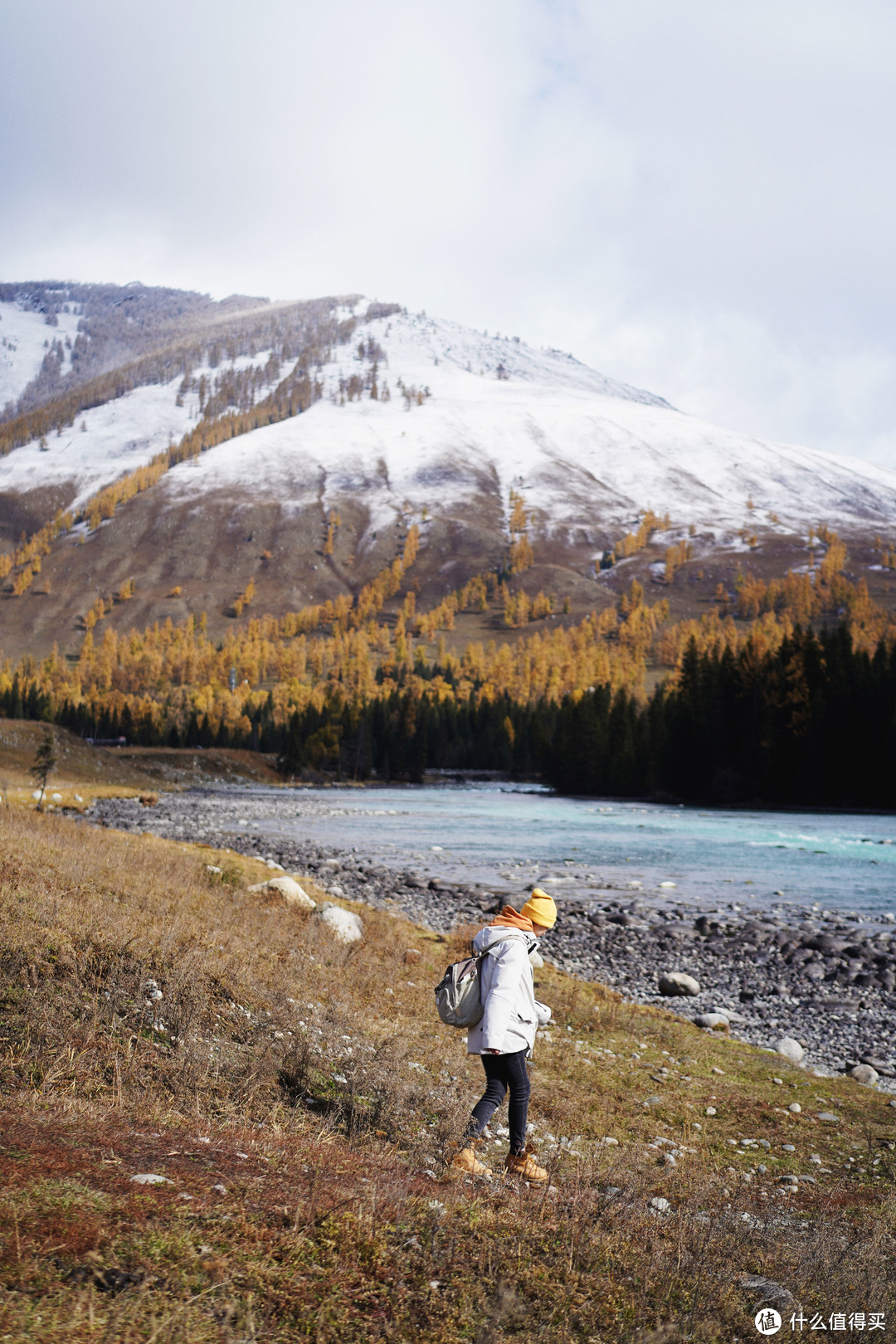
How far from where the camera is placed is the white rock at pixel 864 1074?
12133 mm

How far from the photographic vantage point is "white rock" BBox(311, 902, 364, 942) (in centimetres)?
1604

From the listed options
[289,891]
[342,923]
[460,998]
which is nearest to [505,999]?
[460,998]

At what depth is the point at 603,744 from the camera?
110 m

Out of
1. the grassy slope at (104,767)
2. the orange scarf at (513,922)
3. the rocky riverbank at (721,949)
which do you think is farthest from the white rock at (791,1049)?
the grassy slope at (104,767)

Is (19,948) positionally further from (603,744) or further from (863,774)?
(603,744)

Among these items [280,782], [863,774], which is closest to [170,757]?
[280,782]

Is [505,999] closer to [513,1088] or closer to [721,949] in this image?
[513,1088]

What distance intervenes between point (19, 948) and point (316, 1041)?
356 cm

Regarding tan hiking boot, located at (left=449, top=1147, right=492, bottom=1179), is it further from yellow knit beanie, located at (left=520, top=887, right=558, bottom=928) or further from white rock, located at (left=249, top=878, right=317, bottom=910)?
white rock, located at (left=249, top=878, right=317, bottom=910)

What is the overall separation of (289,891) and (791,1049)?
35.2 ft

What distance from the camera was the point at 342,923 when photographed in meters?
16.5

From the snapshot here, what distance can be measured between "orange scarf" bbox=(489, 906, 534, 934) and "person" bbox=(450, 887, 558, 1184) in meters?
0.03

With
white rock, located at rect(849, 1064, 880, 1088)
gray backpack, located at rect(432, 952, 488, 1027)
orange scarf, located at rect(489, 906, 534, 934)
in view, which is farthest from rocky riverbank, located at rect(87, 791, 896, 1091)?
gray backpack, located at rect(432, 952, 488, 1027)

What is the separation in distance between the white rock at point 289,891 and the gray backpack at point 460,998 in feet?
36.4
